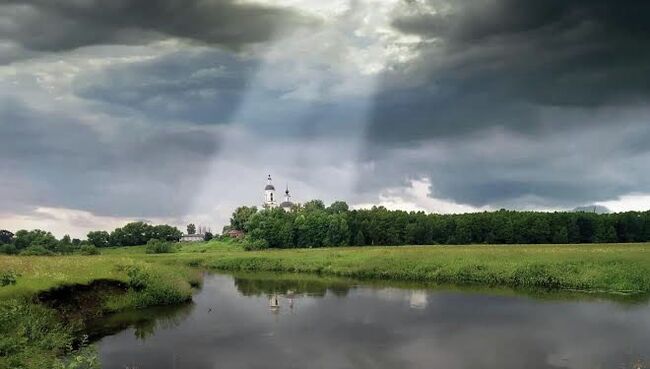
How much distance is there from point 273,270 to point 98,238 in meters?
104

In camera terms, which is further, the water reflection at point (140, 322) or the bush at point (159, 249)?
the bush at point (159, 249)

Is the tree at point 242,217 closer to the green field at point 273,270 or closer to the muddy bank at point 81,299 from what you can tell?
the green field at point 273,270

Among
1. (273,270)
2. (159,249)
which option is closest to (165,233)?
(159,249)

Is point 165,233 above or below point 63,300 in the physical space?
above

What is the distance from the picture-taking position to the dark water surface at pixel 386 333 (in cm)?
2655

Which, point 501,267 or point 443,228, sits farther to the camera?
point 443,228

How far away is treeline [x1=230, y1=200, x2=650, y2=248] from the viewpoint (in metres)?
127

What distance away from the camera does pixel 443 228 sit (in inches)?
5266

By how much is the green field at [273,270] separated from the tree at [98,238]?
91778 mm

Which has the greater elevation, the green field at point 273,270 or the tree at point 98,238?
the tree at point 98,238

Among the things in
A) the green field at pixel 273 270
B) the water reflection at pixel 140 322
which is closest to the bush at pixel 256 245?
the green field at pixel 273 270

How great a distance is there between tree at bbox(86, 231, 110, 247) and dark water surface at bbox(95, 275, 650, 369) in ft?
421

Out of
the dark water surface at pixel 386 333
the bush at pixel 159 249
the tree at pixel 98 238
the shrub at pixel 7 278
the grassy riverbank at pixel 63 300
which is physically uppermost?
the tree at pixel 98 238

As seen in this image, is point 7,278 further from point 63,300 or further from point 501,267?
point 501,267
